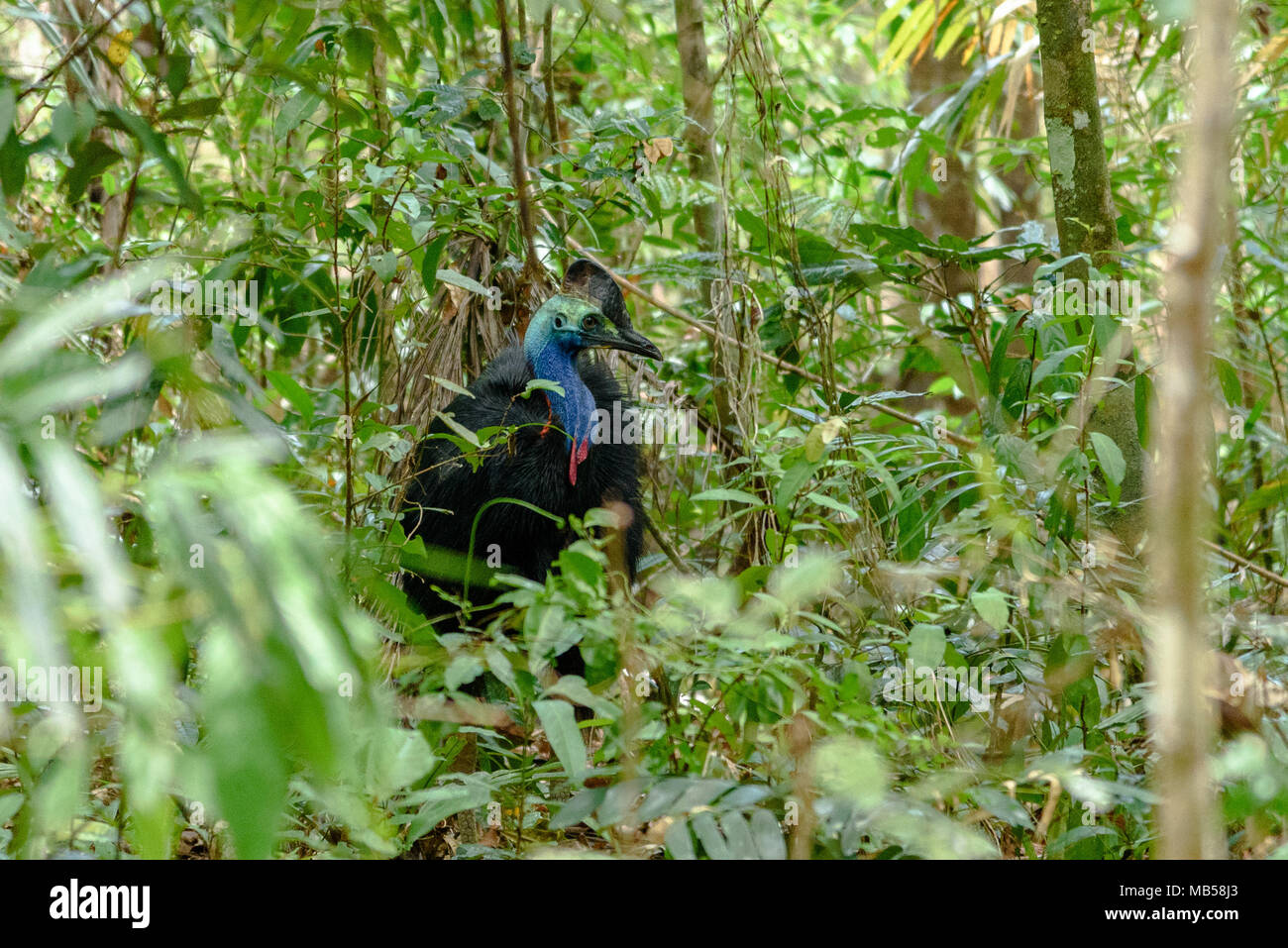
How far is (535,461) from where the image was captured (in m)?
3.06

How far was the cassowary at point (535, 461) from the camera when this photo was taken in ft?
9.94

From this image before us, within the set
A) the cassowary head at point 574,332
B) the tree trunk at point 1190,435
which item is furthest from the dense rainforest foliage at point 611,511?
the cassowary head at point 574,332

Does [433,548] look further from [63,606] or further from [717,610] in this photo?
[63,606]

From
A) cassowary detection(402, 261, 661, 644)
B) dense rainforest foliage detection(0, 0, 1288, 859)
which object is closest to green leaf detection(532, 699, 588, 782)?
dense rainforest foliage detection(0, 0, 1288, 859)

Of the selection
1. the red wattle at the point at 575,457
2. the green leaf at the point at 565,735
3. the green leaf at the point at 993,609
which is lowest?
the green leaf at the point at 565,735

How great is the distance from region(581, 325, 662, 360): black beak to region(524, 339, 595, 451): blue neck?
2.8 inches

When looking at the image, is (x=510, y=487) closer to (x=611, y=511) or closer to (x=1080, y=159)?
(x=611, y=511)

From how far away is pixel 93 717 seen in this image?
1.75 m

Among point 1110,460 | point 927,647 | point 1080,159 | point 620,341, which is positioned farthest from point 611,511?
point 1080,159

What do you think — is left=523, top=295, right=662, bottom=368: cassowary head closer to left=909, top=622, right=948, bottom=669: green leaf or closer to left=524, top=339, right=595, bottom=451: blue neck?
left=524, top=339, right=595, bottom=451: blue neck

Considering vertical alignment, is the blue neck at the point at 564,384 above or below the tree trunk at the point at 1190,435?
above

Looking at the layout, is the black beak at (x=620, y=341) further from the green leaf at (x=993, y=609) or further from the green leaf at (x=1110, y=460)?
the green leaf at (x=993, y=609)

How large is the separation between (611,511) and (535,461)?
3.61 feet
